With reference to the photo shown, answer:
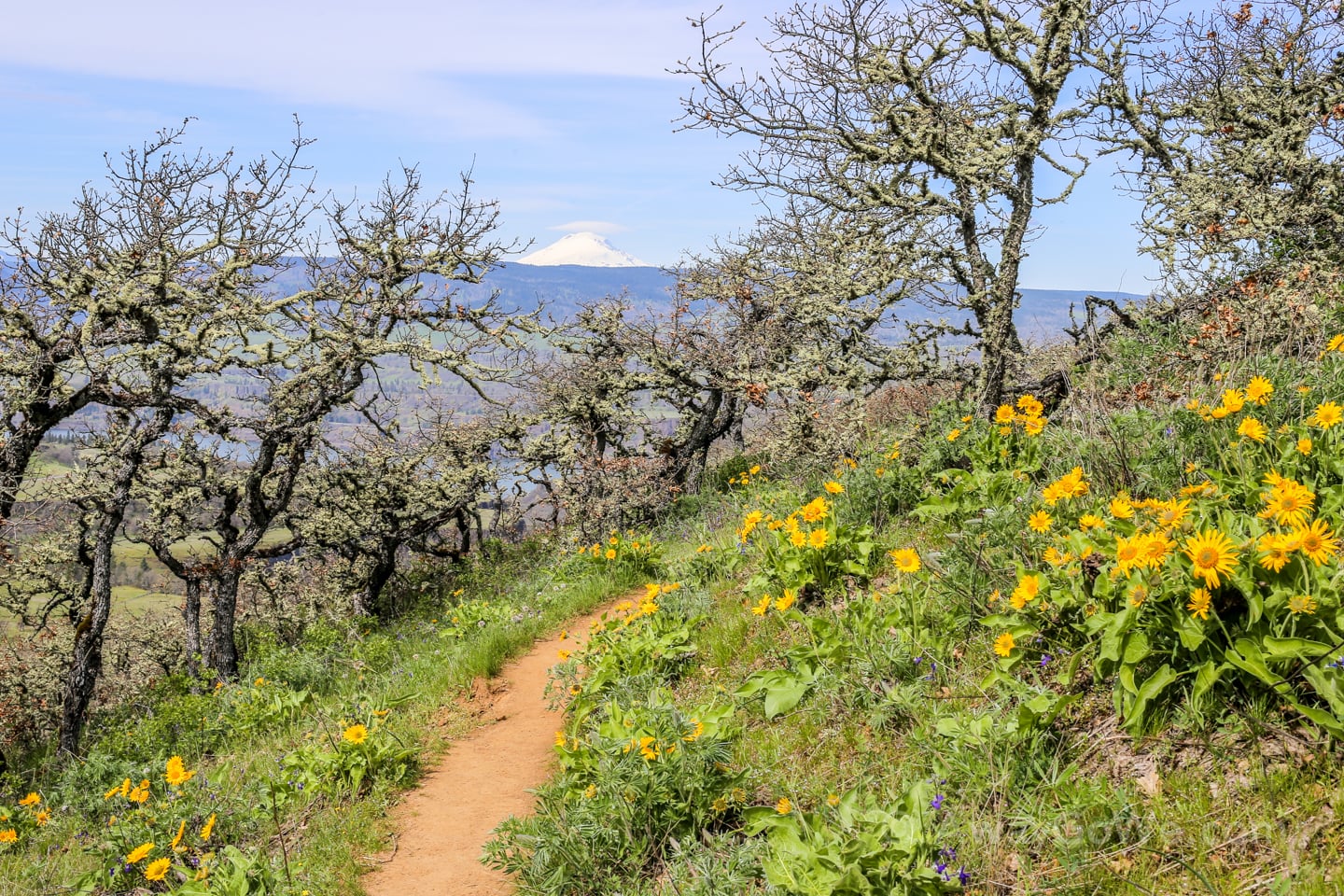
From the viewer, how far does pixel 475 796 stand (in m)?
5.45

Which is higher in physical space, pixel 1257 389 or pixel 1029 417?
pixel 1257 389

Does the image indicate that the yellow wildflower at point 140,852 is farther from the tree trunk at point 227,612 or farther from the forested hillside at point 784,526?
the tree trunk at point 227,612

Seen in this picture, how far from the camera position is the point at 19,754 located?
14.3m

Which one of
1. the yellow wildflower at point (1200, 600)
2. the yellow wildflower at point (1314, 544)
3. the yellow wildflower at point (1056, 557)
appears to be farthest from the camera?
the yellow wildflower at point (1056, 557)

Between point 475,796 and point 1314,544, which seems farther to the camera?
point 475,796

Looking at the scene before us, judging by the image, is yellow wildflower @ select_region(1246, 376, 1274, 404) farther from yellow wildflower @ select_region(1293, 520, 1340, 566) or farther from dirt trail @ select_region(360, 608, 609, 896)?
dirt trail @ select_region(360, 608, 609, 896)

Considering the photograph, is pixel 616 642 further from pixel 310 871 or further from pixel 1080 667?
pixel 1080 667

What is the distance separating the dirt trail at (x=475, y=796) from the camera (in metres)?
4.48

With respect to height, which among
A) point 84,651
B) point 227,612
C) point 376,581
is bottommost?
point 376,581

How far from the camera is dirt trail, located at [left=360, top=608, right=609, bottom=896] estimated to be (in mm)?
4480

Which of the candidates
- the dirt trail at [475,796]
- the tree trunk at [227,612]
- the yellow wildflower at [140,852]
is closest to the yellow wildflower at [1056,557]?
the dirt trail at [475,796]

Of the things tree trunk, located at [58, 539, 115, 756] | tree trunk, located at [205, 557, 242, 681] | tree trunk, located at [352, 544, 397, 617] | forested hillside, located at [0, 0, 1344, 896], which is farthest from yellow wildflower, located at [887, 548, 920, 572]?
tree trunk, located at [352, 544, 397, 617]

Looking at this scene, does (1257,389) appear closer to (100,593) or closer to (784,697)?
(784,697)

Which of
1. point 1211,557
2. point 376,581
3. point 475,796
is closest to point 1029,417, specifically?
point 1211,557
